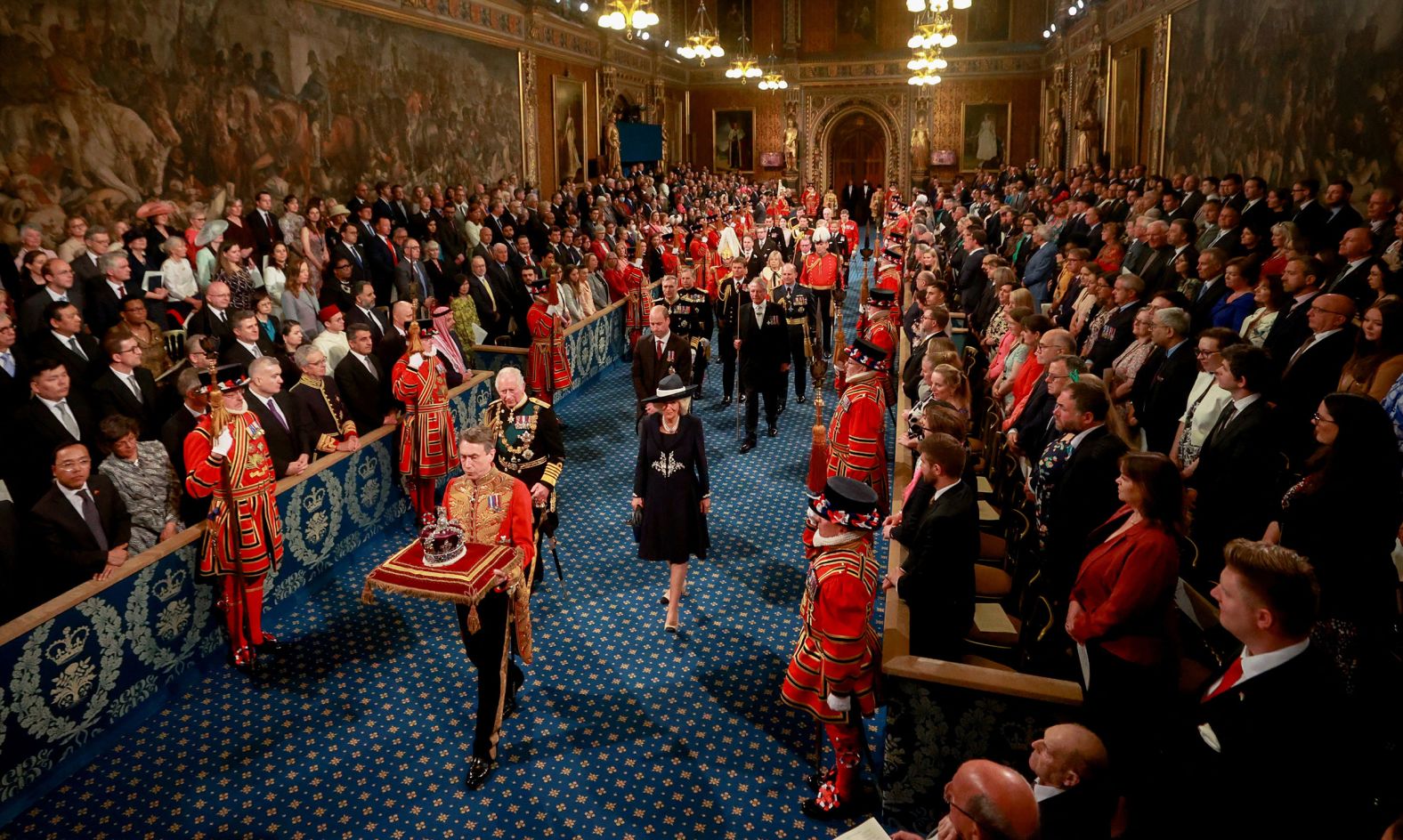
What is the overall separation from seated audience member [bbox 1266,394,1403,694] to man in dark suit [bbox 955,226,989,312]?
25.7 ft

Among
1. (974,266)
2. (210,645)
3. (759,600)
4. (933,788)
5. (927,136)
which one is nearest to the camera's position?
(933,788)

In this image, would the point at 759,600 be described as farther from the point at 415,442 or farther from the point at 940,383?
the point at 415,442

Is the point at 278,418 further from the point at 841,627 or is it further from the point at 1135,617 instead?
the point at 1135,617

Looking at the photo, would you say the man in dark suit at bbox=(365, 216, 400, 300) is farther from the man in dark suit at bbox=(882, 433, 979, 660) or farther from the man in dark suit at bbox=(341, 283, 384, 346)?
the man in dark suit at bbox=(882, 433, 979, 660)

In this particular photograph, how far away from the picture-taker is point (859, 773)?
4.69m

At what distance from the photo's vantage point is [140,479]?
5.57 meters

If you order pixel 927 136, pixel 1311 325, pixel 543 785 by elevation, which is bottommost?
pixel 543 785

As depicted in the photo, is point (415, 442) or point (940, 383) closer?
point (940, 383)

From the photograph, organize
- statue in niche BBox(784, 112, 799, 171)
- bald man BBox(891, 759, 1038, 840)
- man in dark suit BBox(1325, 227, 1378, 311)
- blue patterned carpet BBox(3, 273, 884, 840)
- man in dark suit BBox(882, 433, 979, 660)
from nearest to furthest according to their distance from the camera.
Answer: bald man BBox(891, 759, 1038, 840)
man in dark suit BBox(882, 433, 979, 660)
blue patterned carpet BBox(3, 273, 884, 840)
man in dark suit BBox(1325, 227, 1378, 311)
statue in niche BBox(784, 112, 799, 171)

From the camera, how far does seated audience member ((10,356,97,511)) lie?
588 cm

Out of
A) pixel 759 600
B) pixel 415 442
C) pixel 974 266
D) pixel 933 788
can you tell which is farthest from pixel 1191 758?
pixel 974 266

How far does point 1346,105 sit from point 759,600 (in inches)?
322

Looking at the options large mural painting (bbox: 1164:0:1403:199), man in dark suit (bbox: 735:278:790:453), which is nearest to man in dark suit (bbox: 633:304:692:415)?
man in dark suit (bbox: 735:278:790:453)

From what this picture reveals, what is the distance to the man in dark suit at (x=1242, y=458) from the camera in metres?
4.57
